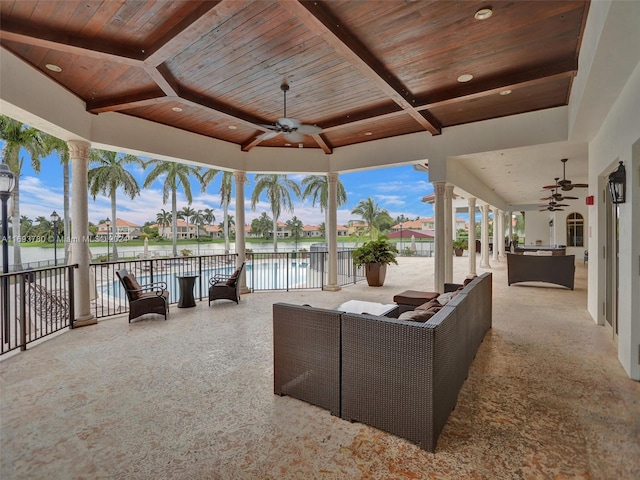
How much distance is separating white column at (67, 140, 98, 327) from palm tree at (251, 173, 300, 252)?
652 inches

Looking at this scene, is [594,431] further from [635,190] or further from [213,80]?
[213,80]

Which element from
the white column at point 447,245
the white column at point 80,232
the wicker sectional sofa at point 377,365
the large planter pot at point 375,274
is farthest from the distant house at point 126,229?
the wicker sectional sofa at point 377,365

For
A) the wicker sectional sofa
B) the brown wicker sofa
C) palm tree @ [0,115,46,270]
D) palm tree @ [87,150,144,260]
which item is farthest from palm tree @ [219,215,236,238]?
the wicker sectional sofa

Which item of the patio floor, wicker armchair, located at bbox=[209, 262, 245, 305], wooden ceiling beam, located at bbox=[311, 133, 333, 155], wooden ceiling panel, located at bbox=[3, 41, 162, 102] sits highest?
wooden ceiling beam, located at bbox=[311, 133, 333, 155]

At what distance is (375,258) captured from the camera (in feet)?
29.6

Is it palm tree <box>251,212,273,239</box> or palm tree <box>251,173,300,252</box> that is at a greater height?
palm tree <box>251,173,300,252</box>

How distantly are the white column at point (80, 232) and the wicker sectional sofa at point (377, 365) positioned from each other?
430cm

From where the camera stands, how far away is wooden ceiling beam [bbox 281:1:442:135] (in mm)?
2902

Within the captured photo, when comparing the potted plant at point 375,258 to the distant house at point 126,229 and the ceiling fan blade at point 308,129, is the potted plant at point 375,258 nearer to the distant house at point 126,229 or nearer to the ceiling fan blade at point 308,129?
the ceiling fan blade at point 308,129

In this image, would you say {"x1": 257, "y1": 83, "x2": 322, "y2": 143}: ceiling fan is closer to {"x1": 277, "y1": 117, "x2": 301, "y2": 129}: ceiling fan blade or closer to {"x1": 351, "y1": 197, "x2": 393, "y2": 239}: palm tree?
{"x1": 277, "y1": 117, "x2": 301, "y2": 129}: ceiling fan blade

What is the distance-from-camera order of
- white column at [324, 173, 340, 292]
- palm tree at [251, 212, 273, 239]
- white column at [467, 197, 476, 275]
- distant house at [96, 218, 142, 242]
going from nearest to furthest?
white column at [324, 173, 340, 292], white column at [467, 197, 476, 275], distant house at [96, 218, 142, 242], palm tree at [251, 212, 273, 239]

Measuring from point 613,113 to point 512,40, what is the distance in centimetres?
169

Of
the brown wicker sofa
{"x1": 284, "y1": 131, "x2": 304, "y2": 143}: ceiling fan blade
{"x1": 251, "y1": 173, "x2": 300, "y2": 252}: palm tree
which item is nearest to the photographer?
{"x1": 284, "y1": 131, "x2": 304, "y2": 143}: ceiling fan blade

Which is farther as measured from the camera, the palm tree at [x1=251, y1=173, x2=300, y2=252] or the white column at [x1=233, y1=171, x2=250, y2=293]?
the palm tree at [x1=251, y1=173, x2=300, y2=252]
